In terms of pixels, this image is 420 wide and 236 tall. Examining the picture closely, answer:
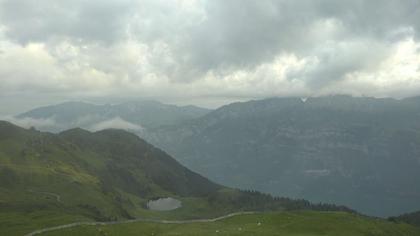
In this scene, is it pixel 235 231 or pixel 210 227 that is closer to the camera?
pixel 235 231

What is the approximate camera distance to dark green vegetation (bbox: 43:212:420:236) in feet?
376

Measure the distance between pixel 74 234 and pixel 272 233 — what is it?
43562 millimetres

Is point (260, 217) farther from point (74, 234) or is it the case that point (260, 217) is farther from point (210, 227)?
point (74, 234)

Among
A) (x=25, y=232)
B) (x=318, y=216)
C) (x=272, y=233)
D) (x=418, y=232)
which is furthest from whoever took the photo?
(x=418, y=232)

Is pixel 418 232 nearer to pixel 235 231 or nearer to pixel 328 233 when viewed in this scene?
pixel 328 233

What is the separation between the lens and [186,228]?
122 meters

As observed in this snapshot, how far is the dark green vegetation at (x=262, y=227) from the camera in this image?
11462 cm

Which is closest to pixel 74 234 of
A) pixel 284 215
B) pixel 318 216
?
pixel 284 215

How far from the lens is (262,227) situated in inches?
4724

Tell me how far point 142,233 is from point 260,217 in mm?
36965

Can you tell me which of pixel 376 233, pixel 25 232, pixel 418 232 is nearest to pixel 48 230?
pixel 25 232

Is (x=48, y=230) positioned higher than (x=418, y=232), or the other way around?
(x=48, y=230)

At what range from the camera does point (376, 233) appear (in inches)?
5384

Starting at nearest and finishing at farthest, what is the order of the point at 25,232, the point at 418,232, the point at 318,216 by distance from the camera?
the point at 25,232, the point at 318,216, the point at 418,232
